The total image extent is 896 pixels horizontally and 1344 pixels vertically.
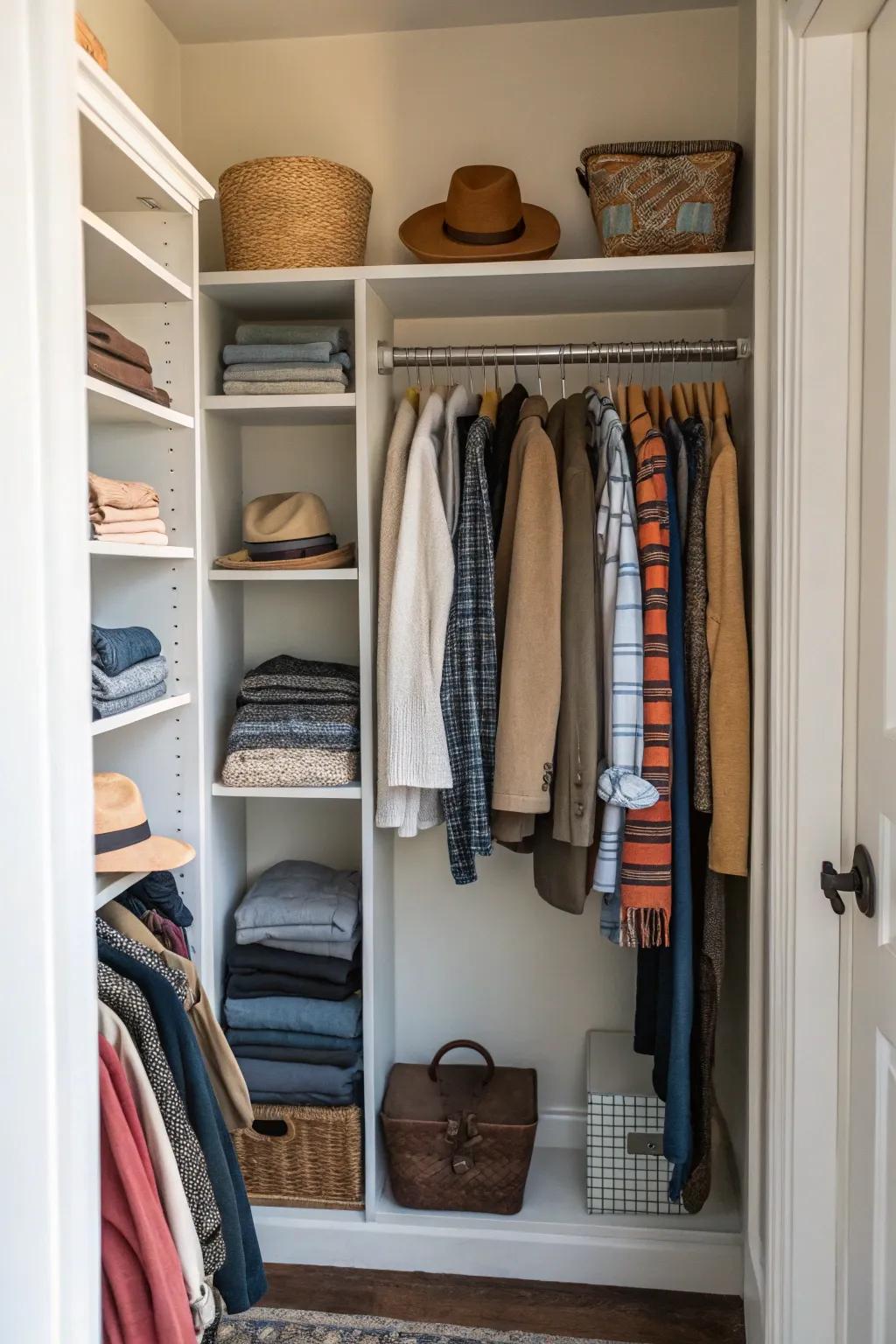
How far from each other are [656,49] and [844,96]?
3.14 ft

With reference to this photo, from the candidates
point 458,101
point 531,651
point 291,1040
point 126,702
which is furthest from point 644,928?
point 458,101

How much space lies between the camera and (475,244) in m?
2.22

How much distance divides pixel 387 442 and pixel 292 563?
1.29 feet

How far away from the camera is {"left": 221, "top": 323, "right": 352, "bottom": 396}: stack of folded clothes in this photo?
225 cm

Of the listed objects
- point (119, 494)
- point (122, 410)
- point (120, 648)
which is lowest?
point (120, 648)

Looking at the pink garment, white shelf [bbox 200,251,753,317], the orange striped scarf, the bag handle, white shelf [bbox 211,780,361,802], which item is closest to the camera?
the pink garment

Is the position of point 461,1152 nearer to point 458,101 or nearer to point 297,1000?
point 297,1000

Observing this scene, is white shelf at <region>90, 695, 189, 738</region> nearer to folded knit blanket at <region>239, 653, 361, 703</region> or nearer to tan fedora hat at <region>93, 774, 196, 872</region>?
tan fedora hat at <region>93, 774, 196, 872</region>

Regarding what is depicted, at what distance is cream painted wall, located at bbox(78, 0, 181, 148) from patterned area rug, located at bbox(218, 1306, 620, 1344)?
2530 mm

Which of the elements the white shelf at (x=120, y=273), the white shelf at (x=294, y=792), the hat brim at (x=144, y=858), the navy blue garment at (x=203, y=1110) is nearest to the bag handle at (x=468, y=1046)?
the white shelf at (x=294, y=792)

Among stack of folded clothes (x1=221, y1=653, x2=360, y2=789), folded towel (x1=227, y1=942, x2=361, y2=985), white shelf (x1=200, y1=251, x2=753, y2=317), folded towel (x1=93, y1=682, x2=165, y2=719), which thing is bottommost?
A: folded towel (x1=227, y1=942, x2=361, y2=985)

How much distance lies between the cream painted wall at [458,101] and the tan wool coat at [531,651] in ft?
2.42

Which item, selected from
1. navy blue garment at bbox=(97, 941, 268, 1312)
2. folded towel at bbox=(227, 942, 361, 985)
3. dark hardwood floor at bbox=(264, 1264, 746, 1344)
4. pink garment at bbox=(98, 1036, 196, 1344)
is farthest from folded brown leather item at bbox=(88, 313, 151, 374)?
dark hardwood floor at bbox=(264, 1264, 746, 1344)

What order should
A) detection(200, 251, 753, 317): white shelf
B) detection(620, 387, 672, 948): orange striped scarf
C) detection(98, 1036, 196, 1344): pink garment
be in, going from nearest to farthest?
detection(98, 1036, 196, 1344): pink garment → detection(620, 387, 672, 948): orange striped scarf → detection(200, 251, 753, 317): white shelf
